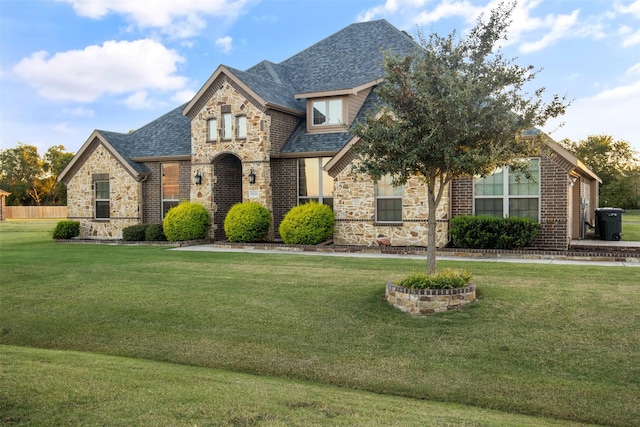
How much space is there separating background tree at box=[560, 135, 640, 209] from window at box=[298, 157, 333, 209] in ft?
138

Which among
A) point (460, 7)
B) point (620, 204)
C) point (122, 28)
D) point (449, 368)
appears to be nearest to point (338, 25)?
point (122, 28)

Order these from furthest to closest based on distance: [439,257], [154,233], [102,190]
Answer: [102,190], [154,233], [439,257]

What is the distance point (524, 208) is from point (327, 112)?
27.9 feet

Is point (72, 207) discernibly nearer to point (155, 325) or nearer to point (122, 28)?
point (122, 28)

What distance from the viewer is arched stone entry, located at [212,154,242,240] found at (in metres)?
21.8

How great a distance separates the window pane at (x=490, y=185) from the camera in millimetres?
16672

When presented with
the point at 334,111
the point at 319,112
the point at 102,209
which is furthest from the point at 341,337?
the point at 102,209

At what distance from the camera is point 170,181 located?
77.3 feet

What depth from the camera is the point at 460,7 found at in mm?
13641

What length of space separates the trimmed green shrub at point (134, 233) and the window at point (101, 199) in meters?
2.67

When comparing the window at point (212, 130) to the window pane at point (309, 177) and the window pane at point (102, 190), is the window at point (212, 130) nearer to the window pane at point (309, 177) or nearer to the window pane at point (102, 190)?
the window pane at point (309, 177)

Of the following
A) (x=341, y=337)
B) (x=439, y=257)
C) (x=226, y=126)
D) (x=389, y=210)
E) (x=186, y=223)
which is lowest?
(x=341, y=337)

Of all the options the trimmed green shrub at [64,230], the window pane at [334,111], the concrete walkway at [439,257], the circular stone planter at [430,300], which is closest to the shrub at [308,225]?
the concrete walkway at [439,257]

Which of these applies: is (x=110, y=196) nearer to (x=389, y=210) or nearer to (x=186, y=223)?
(x=186, y=223)
